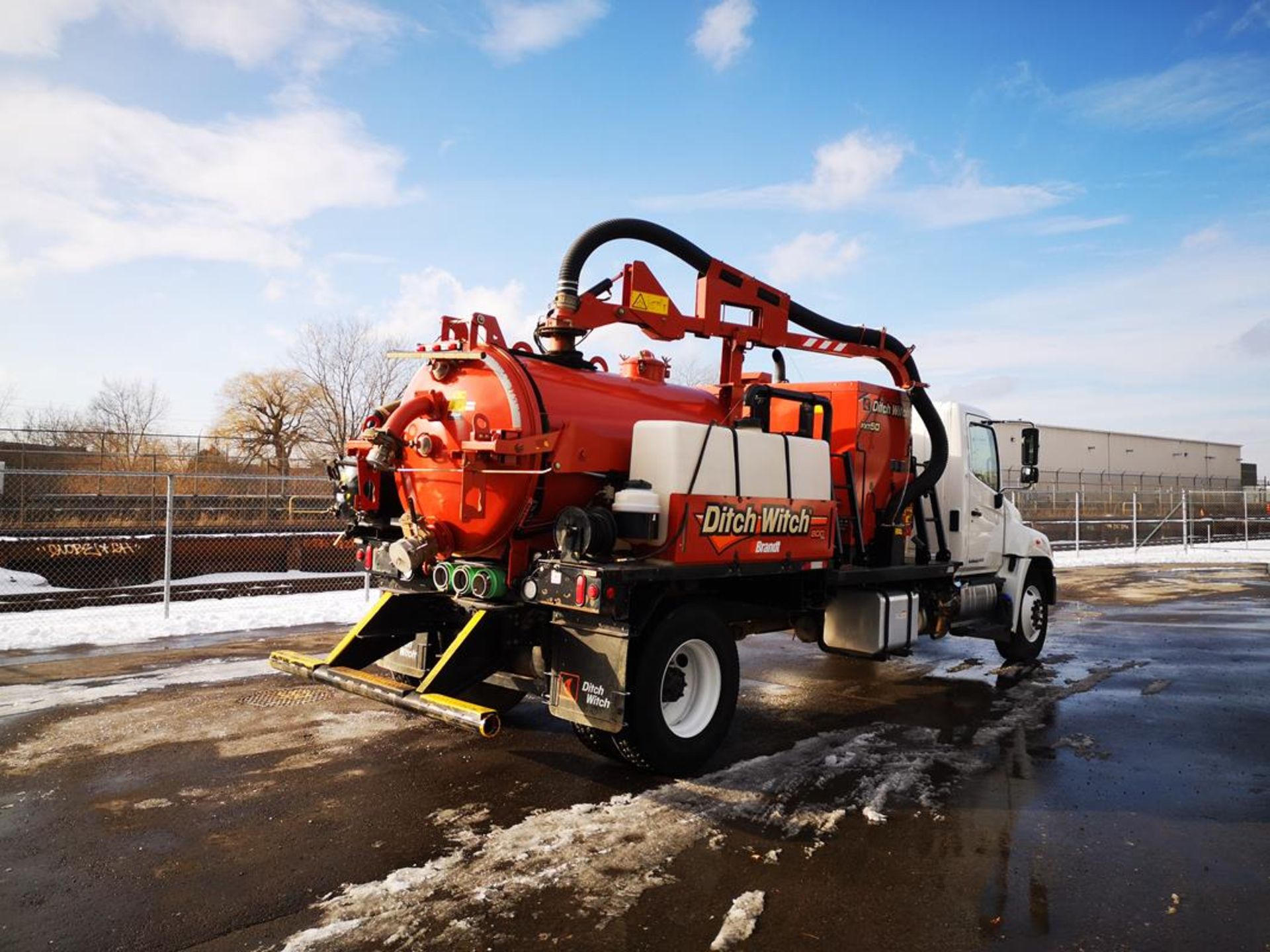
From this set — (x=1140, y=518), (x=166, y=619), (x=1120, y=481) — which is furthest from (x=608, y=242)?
(x=1120, y=481)

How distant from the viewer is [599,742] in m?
5.44

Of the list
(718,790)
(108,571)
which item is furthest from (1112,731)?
(108,571)

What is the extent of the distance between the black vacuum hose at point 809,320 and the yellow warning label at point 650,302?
41 cm

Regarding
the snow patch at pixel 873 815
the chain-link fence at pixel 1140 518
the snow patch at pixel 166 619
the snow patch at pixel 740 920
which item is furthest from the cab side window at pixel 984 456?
the chain-link fence at pixel 1140 518

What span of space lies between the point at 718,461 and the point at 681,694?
5.27 feet

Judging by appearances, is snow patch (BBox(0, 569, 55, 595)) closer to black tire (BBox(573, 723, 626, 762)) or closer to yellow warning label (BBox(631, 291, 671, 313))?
black tire (BBox(573, 723, 626, 762))

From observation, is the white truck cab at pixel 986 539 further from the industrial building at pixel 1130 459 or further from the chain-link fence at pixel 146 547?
the industrial building at pixel 1130 459

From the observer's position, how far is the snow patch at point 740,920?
11.3ft

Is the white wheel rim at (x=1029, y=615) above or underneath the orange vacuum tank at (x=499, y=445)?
underneath

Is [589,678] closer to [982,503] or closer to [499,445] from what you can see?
[499,445]

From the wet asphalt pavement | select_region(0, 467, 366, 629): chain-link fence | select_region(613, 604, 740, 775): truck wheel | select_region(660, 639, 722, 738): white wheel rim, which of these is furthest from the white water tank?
select_region(0, 467, 366, 629): chain-link fence

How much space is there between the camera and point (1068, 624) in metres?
A: 12.9

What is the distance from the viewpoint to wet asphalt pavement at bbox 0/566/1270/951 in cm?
360

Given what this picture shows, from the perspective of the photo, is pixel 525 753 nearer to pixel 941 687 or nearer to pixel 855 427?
pixel 855 427
